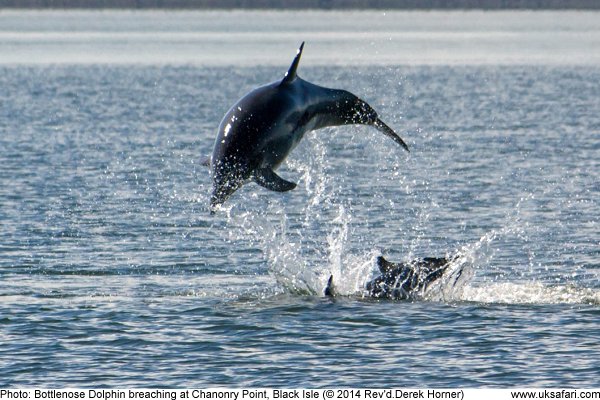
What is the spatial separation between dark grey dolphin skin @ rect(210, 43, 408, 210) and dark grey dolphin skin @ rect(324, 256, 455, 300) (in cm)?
426

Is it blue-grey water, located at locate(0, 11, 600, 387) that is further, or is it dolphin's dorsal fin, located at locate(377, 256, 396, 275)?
dolphin's dorsal fin, located at locate(377, 256, 396, 275)

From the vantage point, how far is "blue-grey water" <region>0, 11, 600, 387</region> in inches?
757

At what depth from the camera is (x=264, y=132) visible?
18.6m

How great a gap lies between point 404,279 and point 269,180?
18.8 ft

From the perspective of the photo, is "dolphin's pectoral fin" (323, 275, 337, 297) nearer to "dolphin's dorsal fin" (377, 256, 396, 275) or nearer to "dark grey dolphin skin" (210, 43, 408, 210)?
"dolphin's dorsal fin" (377, 256, 396, 275)

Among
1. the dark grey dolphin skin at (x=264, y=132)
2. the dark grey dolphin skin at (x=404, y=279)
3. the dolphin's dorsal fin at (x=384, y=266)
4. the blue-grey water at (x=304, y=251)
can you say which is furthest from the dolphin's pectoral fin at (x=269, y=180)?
the dolphin's dorsal fin at (x=384, y=266)

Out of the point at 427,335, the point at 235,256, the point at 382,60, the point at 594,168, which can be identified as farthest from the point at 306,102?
the point at 382,60

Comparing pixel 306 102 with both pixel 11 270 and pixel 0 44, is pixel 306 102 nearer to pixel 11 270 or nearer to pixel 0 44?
pixel 11 270

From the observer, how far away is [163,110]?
6544 centimetres

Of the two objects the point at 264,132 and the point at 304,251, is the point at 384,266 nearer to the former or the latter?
the point at 304,251

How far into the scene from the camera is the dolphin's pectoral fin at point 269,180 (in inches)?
721

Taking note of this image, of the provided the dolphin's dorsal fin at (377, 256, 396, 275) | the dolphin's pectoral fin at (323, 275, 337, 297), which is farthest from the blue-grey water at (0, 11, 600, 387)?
the dolphin's dorsal fin at (377, 256, 396, 275)

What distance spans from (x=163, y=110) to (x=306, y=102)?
46143 millimetres

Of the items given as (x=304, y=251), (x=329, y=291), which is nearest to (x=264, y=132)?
(x=329, y=291)
